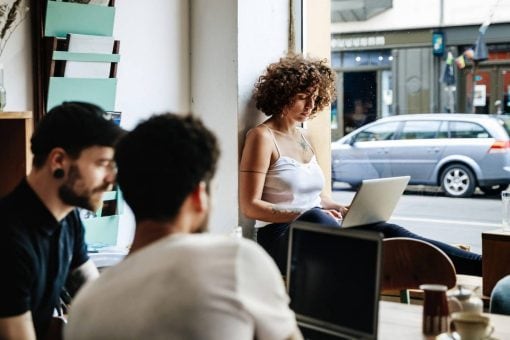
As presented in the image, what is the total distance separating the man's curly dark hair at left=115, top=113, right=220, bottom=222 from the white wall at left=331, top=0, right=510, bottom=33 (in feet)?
8.66

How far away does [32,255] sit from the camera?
1839 mm

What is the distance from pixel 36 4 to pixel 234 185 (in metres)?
1.25

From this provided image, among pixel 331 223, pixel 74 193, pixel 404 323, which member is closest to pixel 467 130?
pixel 331 223

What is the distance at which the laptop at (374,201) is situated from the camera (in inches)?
121

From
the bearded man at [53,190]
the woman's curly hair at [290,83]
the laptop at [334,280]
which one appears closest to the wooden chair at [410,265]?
the woman's curly hair at [290,83]

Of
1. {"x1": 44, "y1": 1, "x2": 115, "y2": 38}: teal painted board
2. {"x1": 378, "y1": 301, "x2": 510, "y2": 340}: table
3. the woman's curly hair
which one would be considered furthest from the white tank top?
{"x1": 378, "y1": 301, "x2": 510, "y2": 340}: table

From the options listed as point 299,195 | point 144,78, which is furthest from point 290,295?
point 144,78

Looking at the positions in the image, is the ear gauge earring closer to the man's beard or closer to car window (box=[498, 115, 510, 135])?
the man's beard

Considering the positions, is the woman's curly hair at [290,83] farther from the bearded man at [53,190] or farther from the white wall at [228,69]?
the bearded man at [53,190]

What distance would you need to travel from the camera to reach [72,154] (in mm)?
1909

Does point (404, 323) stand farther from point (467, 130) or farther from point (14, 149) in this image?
point (467, 130)

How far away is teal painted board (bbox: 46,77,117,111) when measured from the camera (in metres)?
3.04

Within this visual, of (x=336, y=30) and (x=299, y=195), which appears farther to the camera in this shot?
(x=336, y=30)

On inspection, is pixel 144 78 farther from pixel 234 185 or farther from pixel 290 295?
pixel 290 295
